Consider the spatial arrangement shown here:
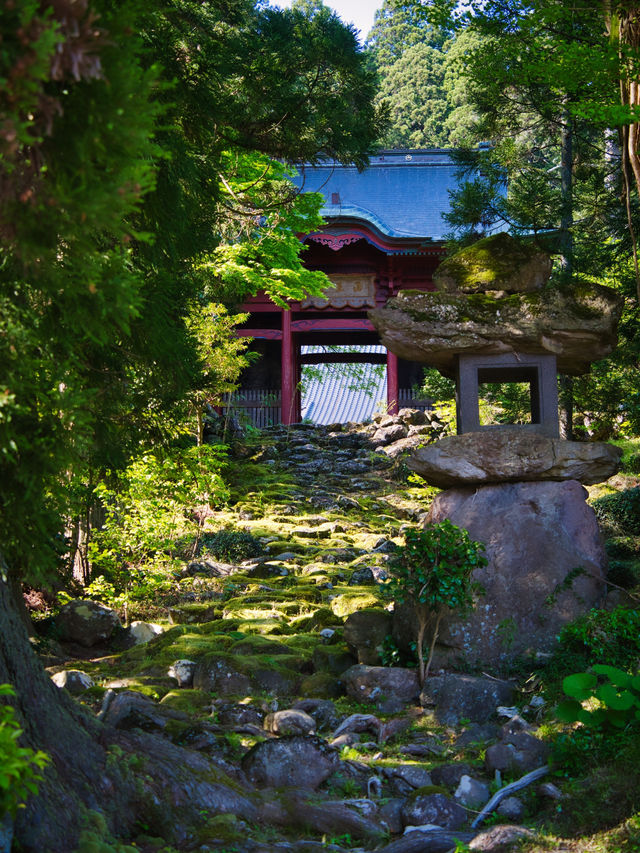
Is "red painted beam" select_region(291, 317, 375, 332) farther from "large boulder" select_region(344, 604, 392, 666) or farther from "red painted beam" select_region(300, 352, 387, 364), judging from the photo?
"large boulder" select_region(344, 604, 392, 666)

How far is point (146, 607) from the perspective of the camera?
870cm

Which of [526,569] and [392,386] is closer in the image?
[526,569]

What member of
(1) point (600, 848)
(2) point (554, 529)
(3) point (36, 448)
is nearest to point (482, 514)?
(2) point (554, 529)

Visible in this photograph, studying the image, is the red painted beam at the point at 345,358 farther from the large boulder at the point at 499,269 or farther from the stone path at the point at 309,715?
the large boulder at the point at 499,269

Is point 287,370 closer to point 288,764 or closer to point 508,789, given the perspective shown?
point 288,764

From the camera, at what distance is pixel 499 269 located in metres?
7.33

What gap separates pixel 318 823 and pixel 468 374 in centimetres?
425

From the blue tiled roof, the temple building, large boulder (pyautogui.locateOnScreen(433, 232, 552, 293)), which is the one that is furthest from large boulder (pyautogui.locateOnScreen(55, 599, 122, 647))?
the blue tiled roof

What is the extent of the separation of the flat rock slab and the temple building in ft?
27.9

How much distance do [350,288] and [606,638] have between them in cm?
1351

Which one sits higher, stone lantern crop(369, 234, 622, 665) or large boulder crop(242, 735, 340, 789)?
stone lantern crop(369, 234, 622, 665)

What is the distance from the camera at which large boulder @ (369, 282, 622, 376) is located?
693cm

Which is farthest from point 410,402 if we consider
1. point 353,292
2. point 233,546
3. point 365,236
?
point 233,546

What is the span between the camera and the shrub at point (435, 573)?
20.0ft
